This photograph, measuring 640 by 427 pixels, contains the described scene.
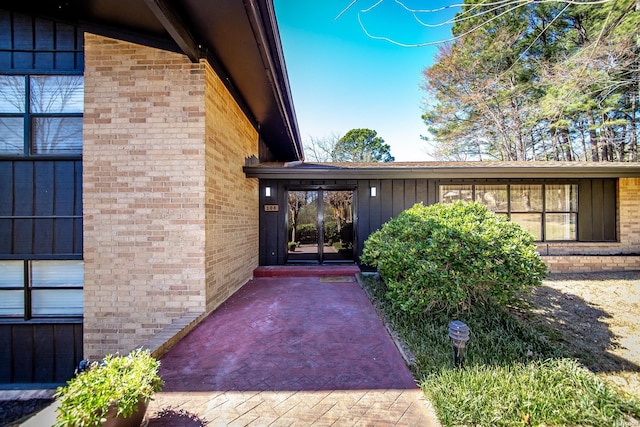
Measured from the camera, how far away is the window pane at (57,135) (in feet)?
13.0

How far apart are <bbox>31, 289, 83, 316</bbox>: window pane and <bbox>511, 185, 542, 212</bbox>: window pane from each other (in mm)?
9616

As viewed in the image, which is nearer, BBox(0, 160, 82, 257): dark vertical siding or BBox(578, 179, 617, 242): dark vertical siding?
BBox(0, 160, 82, 257): dark vertical siding

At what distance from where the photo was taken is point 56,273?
3961 millimetres

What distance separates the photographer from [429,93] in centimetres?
1452

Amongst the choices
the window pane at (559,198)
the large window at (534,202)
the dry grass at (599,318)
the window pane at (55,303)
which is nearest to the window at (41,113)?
the window pane at (55,303)

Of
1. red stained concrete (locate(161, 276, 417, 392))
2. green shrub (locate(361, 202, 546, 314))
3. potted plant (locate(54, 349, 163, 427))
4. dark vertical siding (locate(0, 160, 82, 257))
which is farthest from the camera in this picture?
dark vertical siding (locate(0, 160, 82, 257))

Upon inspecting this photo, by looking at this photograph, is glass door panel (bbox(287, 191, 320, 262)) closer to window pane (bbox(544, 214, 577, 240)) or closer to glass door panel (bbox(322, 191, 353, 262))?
glass door panel (bbox(322, 191, 353, 262))

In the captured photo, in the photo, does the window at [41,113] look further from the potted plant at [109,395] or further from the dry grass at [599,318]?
the dry grass at [599,318]

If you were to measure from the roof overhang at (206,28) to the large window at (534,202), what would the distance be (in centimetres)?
528

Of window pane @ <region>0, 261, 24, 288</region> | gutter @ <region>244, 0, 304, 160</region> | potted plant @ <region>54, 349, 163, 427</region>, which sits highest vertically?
gutter @ <region>244, 0, 304, 160</region>

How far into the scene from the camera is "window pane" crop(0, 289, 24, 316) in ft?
13.0

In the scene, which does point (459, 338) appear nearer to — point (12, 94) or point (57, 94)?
point (57, 94)

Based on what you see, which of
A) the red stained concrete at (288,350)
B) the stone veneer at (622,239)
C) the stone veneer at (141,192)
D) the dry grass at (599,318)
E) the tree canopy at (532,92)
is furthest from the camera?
the tree canopy at (532,92)

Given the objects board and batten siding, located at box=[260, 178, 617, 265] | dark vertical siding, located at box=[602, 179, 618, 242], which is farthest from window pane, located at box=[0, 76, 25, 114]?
dark vertical siding, located at box=[602, 179, 618, 242]
